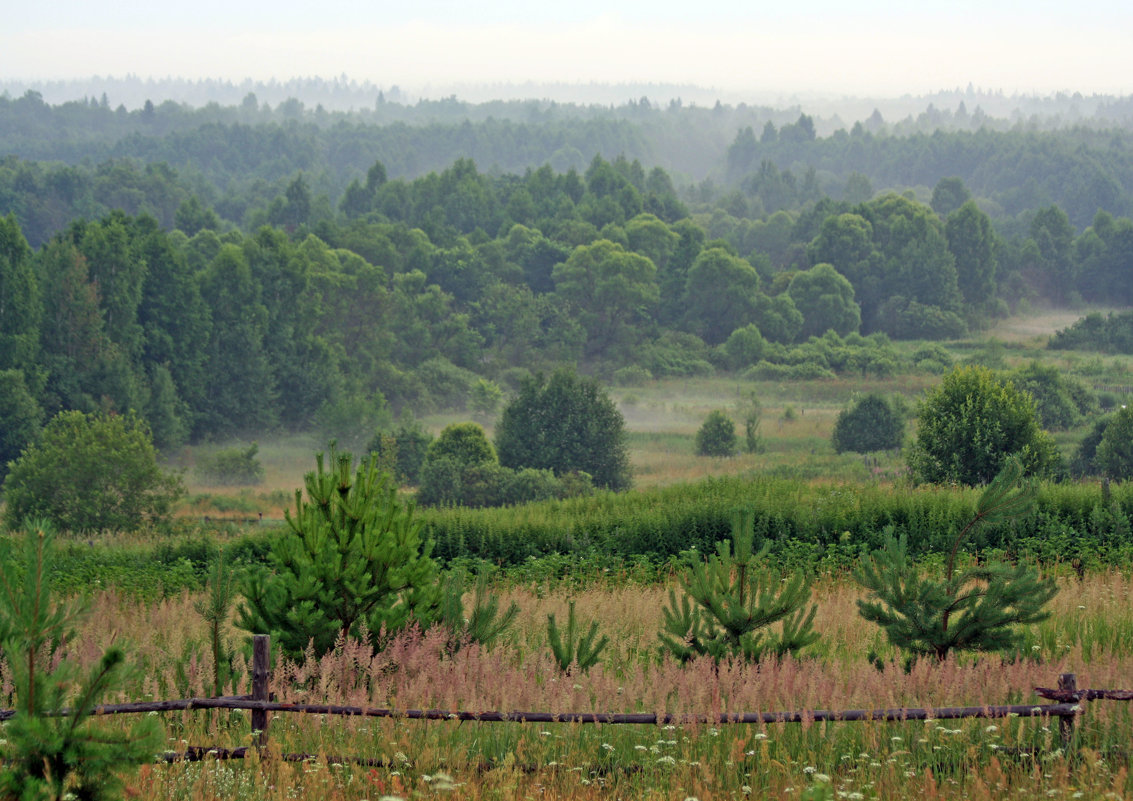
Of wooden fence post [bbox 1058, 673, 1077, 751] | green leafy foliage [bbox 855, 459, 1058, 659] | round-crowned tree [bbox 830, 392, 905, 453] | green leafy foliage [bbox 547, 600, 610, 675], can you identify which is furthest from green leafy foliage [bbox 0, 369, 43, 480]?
wooden fence post [bbox 1058, 673, 1077, 751]

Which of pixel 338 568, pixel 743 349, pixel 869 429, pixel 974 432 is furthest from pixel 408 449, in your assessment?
pixel 338 568

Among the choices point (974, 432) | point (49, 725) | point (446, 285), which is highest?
point (49, 725)

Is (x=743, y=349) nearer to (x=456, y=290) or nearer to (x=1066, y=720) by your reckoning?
(x=456, y=290)

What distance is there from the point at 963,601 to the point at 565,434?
43.8 meters

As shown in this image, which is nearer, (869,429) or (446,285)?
(869,429)

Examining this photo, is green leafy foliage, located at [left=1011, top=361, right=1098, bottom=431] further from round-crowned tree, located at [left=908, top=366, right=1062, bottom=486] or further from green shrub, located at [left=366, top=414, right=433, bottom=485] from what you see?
green shrub, located at [left=366, top=414, right=433, bottom=485]

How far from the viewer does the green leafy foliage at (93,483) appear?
124 feet

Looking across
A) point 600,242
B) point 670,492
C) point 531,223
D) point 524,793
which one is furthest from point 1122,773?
point 531,223

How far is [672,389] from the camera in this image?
8375cm

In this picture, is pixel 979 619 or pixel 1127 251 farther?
pixel 1127 251

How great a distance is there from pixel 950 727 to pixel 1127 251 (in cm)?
12828

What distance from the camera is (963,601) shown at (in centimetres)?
741

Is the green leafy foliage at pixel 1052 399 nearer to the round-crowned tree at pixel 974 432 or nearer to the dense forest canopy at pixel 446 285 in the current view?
the dense forest canopy at pixel 446 285

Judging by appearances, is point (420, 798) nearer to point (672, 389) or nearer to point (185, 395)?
point (185, 395)
